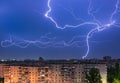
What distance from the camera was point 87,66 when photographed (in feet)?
141

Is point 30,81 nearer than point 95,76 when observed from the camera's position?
No

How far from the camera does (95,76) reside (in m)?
28.8

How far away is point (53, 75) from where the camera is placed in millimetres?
45375

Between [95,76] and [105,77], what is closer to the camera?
[95,76]

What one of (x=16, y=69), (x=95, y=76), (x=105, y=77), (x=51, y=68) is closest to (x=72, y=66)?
(x=51, y=68)

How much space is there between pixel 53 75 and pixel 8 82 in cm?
439

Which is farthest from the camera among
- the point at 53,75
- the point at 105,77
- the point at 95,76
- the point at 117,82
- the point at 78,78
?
the point at 53,75

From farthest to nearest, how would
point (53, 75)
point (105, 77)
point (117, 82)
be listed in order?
1. point (53, 75)
2. point (105, 77)
3. point (117, 82)

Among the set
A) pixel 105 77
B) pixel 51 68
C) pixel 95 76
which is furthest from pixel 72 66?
pixel 95 76

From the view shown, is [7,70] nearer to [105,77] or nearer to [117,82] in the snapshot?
[105,77]

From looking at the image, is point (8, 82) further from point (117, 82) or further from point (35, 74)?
point (117, 82)

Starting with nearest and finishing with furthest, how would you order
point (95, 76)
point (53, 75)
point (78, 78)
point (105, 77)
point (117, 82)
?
1. point (117, 82)
2. point (95, 76)
3. point (105, 77)
4. point (78, 78)
5. point (53, 75)

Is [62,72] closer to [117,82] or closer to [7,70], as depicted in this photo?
[7,70]

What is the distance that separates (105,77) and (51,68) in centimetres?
1224
